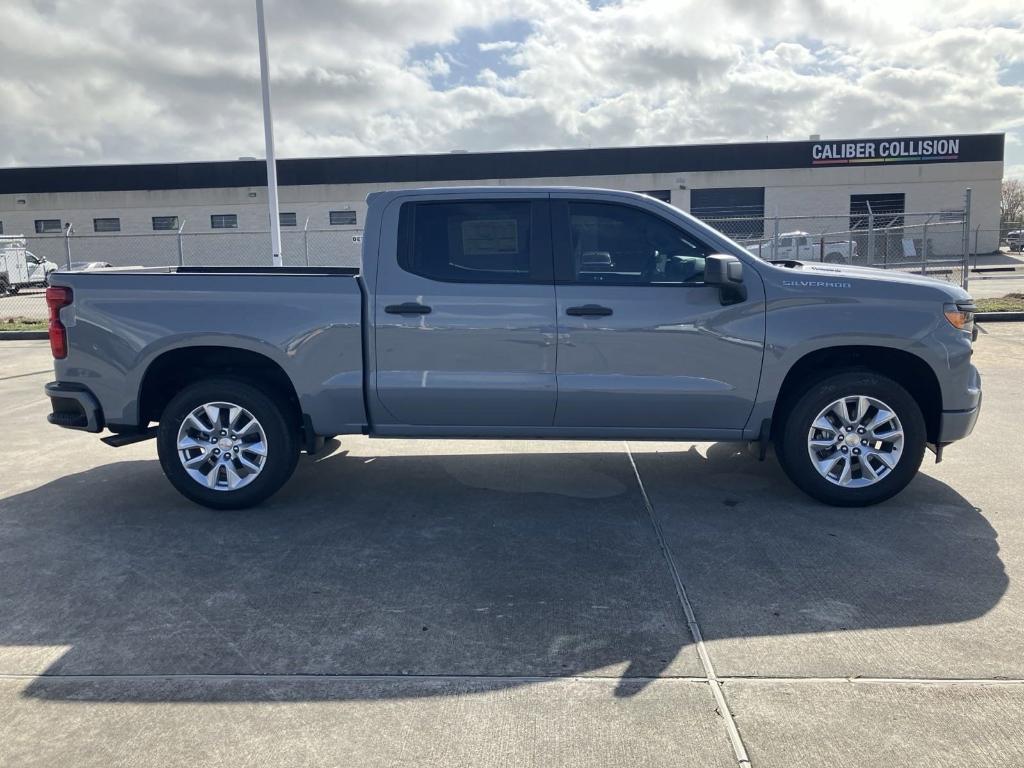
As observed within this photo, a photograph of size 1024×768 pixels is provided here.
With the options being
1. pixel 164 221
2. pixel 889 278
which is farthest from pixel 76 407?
pixel 164 221

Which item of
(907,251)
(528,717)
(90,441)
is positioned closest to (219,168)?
(907,251)

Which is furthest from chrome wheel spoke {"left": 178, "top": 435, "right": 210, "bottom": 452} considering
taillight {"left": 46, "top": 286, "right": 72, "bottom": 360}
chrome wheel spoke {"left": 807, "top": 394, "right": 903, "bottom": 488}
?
chrome wheel spoke {"left": 807, "top": 394, "right": 903, "bottom": 488}

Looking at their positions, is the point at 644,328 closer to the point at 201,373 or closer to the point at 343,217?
the point at 201,373

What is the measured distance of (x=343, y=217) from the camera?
38094 mm

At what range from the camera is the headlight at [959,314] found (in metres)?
5.28

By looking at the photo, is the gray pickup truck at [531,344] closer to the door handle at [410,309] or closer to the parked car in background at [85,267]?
the door handle at [410,309]

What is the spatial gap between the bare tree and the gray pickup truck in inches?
2471

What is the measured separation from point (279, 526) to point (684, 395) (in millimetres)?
2683

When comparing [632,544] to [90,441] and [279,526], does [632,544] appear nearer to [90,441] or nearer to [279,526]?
[279,526]

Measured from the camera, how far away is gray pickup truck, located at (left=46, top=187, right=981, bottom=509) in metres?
5.27

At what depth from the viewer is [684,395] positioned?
17.5 feet

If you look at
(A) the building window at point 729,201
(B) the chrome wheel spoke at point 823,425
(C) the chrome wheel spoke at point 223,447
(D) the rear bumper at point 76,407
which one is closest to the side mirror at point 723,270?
(B) the chrome wheel spoke at point 823,425

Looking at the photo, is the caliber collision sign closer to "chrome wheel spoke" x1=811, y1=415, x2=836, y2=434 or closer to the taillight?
"chrome wheel spoke" x1=811, y1=415, x2=836, y2=434

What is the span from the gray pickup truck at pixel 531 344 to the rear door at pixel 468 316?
0.04 feet
